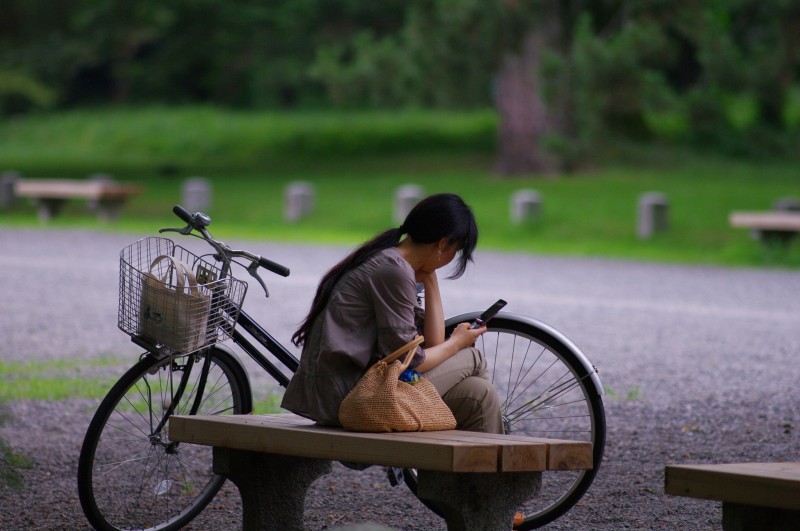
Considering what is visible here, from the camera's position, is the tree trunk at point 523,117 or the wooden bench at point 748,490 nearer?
the wooden bench at point 748,490

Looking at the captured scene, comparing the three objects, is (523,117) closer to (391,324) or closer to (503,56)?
(503,56)

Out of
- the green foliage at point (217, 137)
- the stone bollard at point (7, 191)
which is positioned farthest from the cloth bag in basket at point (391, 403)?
the green foliage at point (217, 137)

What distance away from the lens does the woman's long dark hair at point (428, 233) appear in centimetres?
404

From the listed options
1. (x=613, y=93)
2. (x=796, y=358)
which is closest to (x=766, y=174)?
(x=613, y=93)

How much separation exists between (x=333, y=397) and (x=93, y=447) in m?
0.94

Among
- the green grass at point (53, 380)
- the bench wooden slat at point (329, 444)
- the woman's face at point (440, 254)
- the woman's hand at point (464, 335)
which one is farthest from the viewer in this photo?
the green grass at point (53, 380)

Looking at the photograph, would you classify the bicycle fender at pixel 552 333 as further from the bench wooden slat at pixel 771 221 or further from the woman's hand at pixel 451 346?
the bench wooden slat at pixel 771 221

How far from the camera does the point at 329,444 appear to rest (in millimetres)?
Answer: 3832

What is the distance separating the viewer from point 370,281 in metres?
4.01

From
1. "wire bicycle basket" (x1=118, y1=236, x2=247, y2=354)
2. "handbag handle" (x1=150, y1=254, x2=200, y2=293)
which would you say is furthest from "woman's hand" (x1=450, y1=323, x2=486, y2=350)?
"handbag handle" (x1=150, y1=254, x2=200, y2=293)

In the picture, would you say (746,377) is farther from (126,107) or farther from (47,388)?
(126,107)

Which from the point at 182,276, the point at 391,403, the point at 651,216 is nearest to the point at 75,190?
the point at 651,216

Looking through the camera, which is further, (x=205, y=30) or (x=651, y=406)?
(x=205, y=30)

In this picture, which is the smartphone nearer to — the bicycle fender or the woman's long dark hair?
the bicycle fender
